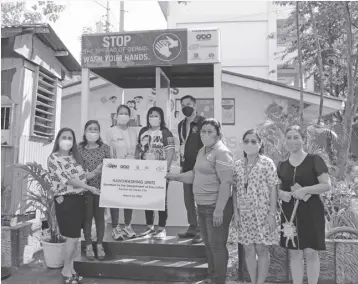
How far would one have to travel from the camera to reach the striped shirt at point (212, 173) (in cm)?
343

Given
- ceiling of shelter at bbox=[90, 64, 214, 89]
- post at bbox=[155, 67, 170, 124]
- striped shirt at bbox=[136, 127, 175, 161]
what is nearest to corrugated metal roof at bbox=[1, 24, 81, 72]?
ceiling of shelter at bbox=[90, 64, 214, 89]

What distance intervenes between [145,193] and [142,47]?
2.15 metres

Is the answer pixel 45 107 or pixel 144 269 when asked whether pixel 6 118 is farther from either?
pixel 144 269

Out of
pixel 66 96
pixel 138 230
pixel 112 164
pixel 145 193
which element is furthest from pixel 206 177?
pixel 66 96

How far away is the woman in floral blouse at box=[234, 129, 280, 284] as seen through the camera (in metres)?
3.39

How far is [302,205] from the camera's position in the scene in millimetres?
3369

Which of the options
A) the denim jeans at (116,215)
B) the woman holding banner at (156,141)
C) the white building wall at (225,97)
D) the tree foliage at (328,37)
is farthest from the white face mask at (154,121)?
the tree foliage at (328,37)

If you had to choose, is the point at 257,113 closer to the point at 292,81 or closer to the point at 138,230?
the point at 138,230

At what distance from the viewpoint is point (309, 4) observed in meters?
8.21

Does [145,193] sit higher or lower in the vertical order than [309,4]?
lower

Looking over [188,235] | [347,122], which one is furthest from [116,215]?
[347,122]

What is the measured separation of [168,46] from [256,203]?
2661 mm

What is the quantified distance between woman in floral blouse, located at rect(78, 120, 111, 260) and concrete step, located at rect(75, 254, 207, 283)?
0.12m

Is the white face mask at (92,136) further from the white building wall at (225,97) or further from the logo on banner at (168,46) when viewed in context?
the white building wall at (225,97)
